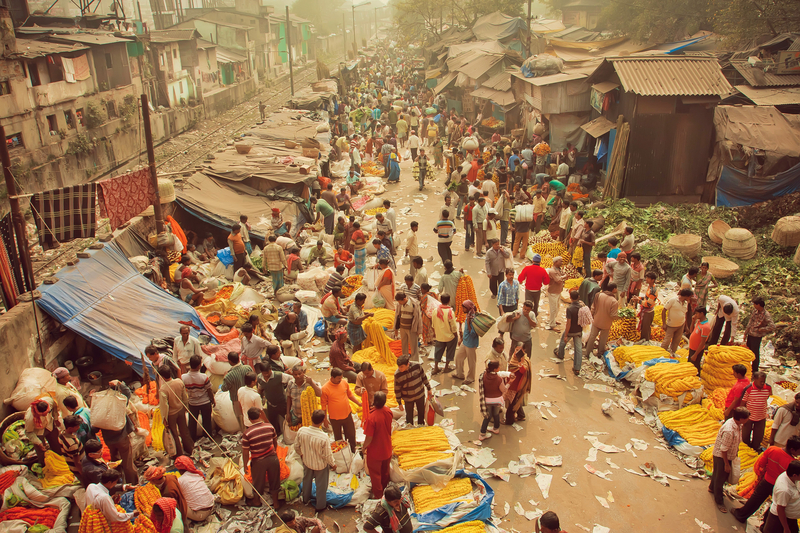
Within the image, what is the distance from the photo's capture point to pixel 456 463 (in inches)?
241

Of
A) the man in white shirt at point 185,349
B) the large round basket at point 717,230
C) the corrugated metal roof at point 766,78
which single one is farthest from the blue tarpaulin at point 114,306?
the corrugated metal roof at point 766,78

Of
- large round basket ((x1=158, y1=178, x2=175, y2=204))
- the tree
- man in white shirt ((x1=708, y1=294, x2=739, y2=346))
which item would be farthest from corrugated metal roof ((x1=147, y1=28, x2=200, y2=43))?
man in white shirt ((x1=708, y1=294, x2=739, y2=346))

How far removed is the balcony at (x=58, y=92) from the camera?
67.8 ft

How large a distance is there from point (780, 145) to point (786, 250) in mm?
2349

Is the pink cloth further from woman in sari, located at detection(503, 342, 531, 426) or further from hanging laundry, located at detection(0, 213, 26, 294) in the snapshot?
woman in sari, located at detection(503, 342, 531, 426)

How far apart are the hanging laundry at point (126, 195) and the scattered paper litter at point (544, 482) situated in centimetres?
803

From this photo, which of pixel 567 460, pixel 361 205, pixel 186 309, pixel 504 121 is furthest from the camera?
pixel 504 121

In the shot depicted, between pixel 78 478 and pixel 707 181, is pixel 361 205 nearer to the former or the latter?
pixel 707 181

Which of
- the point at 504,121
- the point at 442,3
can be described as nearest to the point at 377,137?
the point at 504,121

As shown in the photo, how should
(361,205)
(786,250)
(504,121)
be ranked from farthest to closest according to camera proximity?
1. (504,121)
2. (361,205)
3. (786,250)

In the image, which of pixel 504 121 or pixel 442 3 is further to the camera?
pixel 442 3

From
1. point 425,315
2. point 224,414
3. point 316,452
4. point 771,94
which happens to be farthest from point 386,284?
point 771,94

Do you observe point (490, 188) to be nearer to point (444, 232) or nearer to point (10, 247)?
point (444, 232)

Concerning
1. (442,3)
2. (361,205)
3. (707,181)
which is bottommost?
(361,205)
